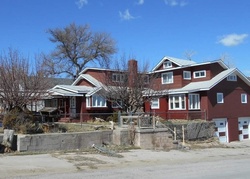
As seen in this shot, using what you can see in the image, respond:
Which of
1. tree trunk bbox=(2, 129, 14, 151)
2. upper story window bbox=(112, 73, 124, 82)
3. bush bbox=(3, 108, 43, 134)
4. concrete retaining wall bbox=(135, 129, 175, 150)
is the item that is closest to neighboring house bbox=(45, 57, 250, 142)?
upper story window bbox=(112, 73, 124, 82)

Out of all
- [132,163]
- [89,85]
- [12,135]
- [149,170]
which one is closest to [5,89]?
[12,135]

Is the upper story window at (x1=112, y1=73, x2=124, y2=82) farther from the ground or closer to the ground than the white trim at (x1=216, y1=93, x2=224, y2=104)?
farther from the ground

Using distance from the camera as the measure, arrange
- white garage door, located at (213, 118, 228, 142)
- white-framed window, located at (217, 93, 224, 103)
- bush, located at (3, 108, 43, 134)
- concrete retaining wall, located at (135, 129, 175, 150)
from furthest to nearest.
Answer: white-framed window, located at (217, 93, 224, 103), white garage door, located at (213, 118, 228, 142), concrete retaining wall, located at (135, 129, 175, 150), bush, located at (3, 108, 43, 134)

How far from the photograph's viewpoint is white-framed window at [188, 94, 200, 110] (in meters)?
34.6

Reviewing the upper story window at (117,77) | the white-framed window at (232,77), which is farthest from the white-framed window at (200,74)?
the upper story window at (117,77)

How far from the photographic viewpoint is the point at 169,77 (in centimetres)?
3816

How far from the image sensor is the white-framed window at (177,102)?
35294mm

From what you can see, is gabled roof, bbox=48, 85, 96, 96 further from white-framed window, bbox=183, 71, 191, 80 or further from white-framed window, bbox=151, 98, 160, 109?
white-framed window, bbox=183, 71, 191, 80

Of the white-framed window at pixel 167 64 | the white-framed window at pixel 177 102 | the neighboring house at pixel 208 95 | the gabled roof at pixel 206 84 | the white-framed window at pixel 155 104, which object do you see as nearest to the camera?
the gabled roof at pixel 206 84

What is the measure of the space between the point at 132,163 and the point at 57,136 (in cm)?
509

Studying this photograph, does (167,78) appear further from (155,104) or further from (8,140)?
(8,140)

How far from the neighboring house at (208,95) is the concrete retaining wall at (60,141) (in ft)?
43.7

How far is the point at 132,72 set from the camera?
3002 cm

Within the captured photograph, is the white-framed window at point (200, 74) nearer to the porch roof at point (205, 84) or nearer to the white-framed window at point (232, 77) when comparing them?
the porch roof at point (205, 84)
